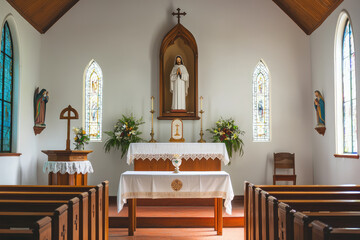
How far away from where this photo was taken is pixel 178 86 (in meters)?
8.92

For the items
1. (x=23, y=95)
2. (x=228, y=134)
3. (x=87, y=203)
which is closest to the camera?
(x=87, y=203)

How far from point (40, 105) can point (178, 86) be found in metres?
A: 3.23

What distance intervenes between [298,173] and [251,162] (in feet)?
3.80

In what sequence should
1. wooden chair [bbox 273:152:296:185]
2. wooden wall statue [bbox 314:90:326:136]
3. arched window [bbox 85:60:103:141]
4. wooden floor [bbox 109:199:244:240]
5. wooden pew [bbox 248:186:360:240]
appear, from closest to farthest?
wooden pew [bbox 248:186:360:240]
wooden floor [bbox 109:199:244:240]
wooden wall statue [bbox 314:90:326:136]
wooden chair [bbox 273:152:296:185]
arched window [bbox 85:60:103:141]

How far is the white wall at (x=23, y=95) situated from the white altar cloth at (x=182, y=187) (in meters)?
2.88

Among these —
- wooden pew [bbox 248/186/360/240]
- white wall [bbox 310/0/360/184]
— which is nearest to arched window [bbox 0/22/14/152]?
wooden pew [bbox 248/186/360/240]

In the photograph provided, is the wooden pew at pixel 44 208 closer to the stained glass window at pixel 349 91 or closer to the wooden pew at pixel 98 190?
the wooden pew at pixel 98 190

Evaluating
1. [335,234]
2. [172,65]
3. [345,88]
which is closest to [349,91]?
[345,88]

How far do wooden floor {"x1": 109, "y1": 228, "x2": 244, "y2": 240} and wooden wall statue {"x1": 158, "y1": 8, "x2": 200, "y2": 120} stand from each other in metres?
3.22

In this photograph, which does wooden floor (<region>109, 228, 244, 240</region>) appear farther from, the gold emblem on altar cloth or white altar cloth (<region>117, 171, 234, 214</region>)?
the gold emblem on altar cloth

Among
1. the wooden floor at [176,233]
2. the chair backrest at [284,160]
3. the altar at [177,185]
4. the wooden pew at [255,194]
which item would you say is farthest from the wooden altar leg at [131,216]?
the chair backrest at [284,160]

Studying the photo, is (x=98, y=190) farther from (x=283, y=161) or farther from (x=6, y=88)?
(x=283, y=161)

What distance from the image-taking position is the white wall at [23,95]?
754 centimetres

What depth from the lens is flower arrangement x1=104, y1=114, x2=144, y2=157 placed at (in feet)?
28.3
